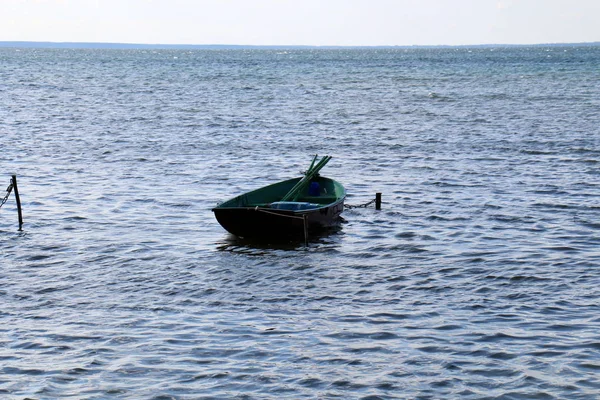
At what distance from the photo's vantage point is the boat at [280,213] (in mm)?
25984

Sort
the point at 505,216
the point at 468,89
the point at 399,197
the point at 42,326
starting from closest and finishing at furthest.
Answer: the point at 42,326
the point at 505,216
the point at 399,197
the point at 468,89

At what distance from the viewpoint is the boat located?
85.3ft

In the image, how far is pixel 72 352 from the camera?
16.6 m

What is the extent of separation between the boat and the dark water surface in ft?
2.04

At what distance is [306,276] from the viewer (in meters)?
22.3

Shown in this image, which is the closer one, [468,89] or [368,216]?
[368,216]

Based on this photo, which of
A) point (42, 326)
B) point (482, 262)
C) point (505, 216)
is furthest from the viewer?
point (505, 216)

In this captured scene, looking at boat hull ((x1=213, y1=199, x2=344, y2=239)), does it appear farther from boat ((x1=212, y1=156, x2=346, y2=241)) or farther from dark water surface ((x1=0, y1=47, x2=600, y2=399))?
dark water surface ((x1=0, y1=47, x2=600, y2=399))

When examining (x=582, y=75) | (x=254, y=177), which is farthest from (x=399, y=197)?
(x=582, y=75)

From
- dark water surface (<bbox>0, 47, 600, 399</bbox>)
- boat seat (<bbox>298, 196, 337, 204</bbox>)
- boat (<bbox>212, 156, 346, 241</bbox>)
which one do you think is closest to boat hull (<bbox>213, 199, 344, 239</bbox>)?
boat (<bbox>212, 156, 346, 241</bbox>)

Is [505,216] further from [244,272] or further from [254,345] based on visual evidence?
[254,345]

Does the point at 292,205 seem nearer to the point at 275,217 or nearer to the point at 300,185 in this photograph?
the point at 275,217

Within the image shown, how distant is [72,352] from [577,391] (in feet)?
30.4

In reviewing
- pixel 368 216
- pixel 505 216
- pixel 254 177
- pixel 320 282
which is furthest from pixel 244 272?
pixel 254 177
